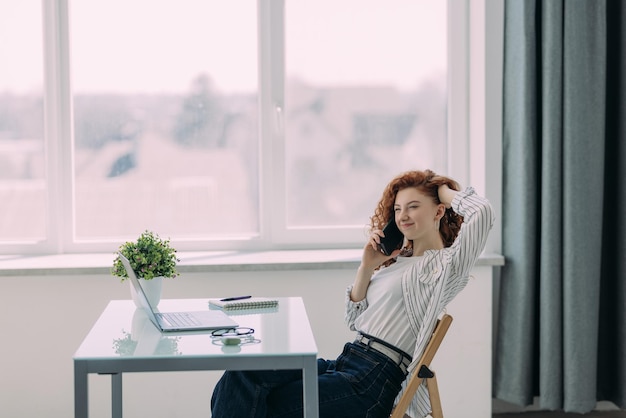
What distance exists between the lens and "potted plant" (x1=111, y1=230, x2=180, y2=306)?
2648 millimetres

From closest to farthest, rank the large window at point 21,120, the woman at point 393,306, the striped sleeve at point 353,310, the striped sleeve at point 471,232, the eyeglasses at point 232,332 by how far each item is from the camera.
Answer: the eyeglasses at point 232,332, the woman at point 393,306, the striped sleeve at point 471,232, the striped sleeve at point 353,310, the large window at point 21,120

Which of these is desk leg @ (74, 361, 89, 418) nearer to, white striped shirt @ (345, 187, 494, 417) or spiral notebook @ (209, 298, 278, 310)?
spiral notebook @ (209, 298, 278, 310)

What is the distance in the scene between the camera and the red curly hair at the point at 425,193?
2.71 m

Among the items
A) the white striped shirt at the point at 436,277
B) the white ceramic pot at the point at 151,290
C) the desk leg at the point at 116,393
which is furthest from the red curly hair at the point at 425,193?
the desk leg at the point at 116,393

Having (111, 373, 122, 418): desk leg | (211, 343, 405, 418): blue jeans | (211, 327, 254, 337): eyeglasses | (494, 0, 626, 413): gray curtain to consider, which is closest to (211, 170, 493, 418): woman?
(211, 343, 405, 418): blue jeans

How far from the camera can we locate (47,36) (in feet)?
11.9

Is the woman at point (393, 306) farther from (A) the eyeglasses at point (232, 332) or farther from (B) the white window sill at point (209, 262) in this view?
(B) the white window sill at point (209, 262)

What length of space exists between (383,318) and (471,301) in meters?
1.00

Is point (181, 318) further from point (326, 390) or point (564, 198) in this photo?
point (564, 198)

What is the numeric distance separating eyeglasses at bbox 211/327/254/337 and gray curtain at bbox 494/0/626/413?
4.85ft

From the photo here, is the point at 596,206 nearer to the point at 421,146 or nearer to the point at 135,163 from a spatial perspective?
the point at 421,146

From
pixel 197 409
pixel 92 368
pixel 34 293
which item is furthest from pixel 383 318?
pixel 34 293

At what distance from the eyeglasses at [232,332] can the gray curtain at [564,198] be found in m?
1.48

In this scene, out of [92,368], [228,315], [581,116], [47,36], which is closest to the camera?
[92,368]
